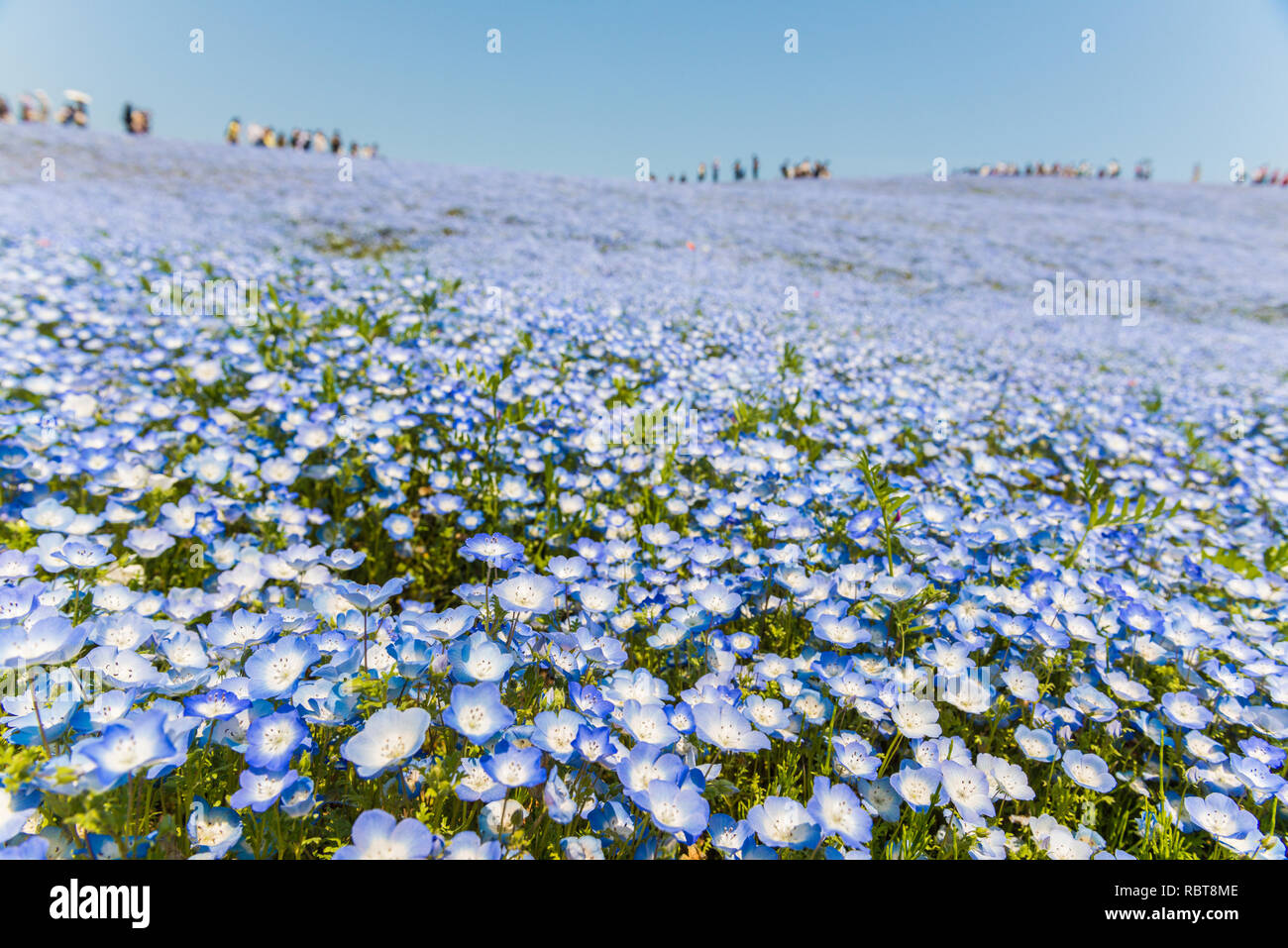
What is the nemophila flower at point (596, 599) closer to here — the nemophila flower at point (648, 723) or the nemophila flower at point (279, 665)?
the nemophila flower at point (648, 723)

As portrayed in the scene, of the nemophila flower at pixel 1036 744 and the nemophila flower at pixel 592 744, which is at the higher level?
the nemophila flower at pixel 592 744

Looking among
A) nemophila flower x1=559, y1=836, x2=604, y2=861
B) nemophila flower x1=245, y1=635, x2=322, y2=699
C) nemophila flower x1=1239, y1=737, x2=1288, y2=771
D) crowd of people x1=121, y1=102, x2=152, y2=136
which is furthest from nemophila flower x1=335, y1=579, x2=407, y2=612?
crowd of people x1=121, y1=102, x2=152, y2=136

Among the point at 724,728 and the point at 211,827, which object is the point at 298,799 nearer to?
the point at 211,827

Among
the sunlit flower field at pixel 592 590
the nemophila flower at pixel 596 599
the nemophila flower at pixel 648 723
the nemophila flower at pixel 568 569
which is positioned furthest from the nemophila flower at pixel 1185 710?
the nemophila flower at pixel 568 569

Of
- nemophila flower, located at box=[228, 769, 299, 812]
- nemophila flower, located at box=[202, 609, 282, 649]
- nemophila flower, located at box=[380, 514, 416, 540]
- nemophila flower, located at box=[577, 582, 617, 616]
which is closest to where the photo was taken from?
nemophila flower, located at box=[228, 769, 299, 812]

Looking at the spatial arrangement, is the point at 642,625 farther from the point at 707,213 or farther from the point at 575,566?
the point at 707,213

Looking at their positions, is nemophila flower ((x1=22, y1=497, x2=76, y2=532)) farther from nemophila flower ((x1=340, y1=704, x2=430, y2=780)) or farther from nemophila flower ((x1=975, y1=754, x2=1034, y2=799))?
nemophila flower ((x1=975, y1=754, x2=1034, y2=799))

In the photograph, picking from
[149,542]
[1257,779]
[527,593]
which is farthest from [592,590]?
[1257,779]
